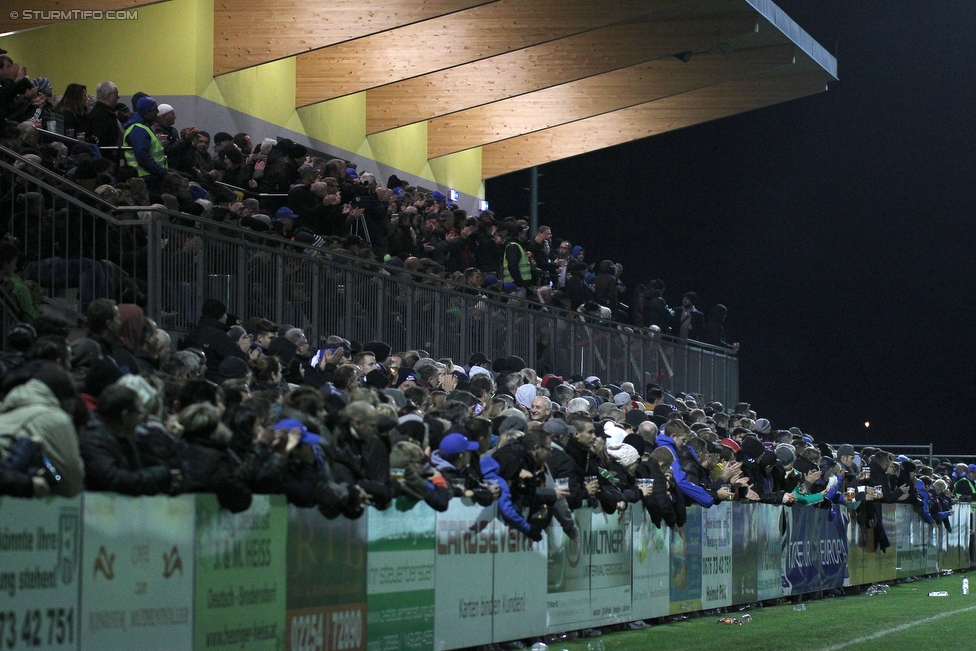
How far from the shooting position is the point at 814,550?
20.2 metres

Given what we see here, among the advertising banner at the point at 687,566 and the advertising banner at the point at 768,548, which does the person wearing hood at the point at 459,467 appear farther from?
the advertising banner at the point at 768,548

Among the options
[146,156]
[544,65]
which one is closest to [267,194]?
[146,156]

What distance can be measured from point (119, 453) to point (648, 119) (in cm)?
2849

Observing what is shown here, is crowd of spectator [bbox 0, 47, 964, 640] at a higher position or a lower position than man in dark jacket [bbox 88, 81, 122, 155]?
lower

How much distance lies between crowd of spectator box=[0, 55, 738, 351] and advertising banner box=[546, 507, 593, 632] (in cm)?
477

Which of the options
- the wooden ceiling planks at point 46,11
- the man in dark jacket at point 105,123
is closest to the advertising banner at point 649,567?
the man in dark jacket at point 105,123

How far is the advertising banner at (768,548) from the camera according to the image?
18250mm

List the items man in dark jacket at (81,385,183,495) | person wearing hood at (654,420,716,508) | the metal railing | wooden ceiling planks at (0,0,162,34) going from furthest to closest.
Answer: wooden ceiling planks at (0,0,162,34) < person wearing hood at (654,420,716,508) < the metal railing < man in dark jacket at (81,385,183,495)

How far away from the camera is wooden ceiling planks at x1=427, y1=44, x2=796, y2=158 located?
31672mm

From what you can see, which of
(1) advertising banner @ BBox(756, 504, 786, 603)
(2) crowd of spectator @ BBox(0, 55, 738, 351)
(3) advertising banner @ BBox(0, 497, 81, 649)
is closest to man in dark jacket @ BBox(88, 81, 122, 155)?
(2) crowd of spectator @ BBox(0, 55, 738, 351)

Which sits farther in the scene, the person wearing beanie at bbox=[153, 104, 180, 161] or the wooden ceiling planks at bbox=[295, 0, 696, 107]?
the wooden ceiling planks at bbox=[295, 0, 696, 107]

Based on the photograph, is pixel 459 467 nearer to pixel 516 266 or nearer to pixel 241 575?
pixel 241 575

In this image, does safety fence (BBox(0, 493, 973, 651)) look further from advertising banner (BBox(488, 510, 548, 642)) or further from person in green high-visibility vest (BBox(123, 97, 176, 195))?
person in green high-visibility vest (BBox(123, 97, 176, 195))

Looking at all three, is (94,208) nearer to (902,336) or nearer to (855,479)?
(855,479)
